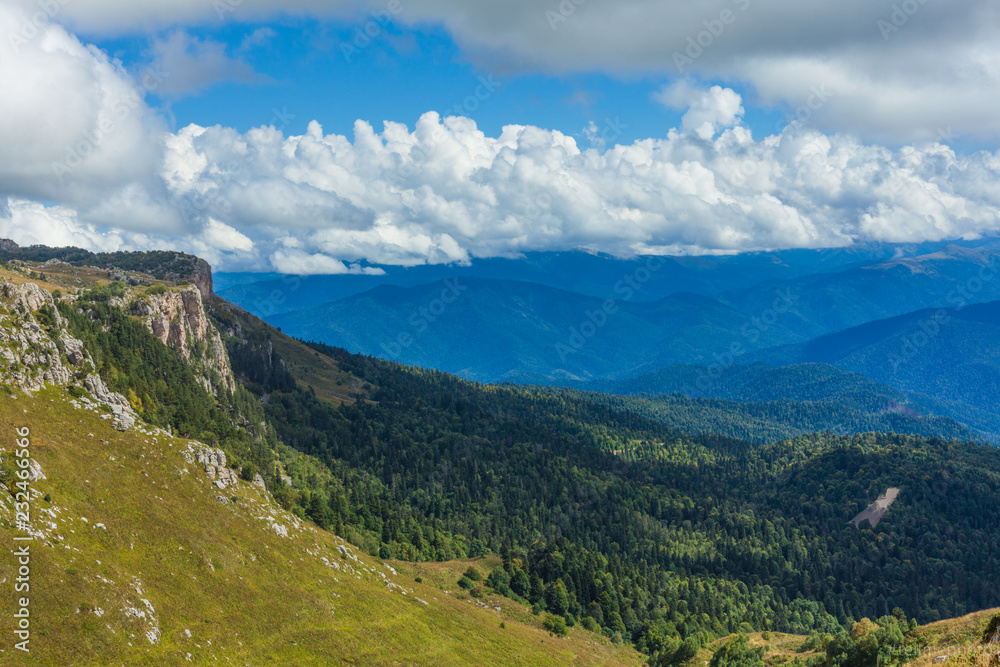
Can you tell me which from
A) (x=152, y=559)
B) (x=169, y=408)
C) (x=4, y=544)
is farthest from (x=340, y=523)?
(x=4, y=544)

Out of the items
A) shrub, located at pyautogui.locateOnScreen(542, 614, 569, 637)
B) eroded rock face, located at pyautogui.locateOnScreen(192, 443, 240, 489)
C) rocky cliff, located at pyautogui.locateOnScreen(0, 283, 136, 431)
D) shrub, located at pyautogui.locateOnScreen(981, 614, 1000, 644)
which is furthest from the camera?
shrub, located at pyautogui.locateOnScreen(542, 614, 569, 637)

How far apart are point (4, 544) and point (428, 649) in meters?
65.9

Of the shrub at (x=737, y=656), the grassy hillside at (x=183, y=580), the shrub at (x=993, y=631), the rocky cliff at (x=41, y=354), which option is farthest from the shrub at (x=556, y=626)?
the shrub at (x=993, y=631)

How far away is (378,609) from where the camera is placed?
113 metres

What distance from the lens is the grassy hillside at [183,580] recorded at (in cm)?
7194

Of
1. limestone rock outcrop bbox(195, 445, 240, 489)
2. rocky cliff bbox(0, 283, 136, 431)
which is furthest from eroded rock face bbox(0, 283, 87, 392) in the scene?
limestone rock outcrop bbox(195, 445, 240, 489)

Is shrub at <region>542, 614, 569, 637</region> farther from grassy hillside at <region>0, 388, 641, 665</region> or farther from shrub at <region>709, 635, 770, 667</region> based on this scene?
shrub at <region>709, 635, 770, 667</region>

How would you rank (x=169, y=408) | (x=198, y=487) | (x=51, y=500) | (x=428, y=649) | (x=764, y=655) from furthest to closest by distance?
1. (x=169, y=408)
2. (x=764, y=655)
3. (x=198, y=487)
4. (x=428, y=649)
5. (x=51, y=500)

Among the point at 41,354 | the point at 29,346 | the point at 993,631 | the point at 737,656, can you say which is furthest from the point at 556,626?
the point at 29,346

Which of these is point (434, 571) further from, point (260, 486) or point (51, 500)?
point (51, 500)

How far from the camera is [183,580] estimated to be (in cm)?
8825

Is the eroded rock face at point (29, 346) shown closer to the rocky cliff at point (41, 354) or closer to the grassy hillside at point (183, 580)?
the rocky cliff at point (41, 354)

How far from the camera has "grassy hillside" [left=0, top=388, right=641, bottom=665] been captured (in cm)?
7194

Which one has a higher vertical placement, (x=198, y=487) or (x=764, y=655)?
(x=198, y=487)
